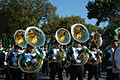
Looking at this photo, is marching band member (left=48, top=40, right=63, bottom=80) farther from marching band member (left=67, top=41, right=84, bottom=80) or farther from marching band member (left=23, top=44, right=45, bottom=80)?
marching band member (left=23, top=44, right=45, bottom=80)

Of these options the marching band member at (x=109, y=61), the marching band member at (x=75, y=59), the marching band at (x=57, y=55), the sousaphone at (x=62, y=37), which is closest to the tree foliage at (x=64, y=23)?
the sousaphone at (x=62, y=37)

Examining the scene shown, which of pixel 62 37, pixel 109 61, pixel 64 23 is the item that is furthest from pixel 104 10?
pixel 109 61

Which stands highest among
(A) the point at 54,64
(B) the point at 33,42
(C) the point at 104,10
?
(C) the point at 104,10

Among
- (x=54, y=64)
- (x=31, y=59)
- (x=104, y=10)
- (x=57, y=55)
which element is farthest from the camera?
(x=104, y=10)

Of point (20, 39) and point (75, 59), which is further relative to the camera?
point (20, 39)

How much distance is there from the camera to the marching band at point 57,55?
5977 mm

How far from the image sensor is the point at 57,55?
9430 mm

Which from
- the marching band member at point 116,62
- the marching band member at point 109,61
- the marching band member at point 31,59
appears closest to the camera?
the marching band member at point 116,62

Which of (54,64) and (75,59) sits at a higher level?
(75,59)

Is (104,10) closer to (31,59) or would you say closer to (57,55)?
(57,55)

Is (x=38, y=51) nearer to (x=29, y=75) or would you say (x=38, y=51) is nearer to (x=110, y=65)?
(x=29, y=75)

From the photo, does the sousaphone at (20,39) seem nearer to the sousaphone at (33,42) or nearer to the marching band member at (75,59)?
the sousaphone at (33,42)

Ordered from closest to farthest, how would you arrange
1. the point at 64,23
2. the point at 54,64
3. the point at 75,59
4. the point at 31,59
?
the point at 31,59, the point at 75,59, the point at 54,64, the point at 64,23

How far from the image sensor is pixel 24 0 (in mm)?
33969
